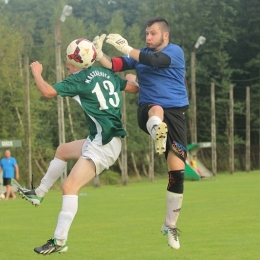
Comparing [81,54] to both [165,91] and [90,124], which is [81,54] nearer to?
[90,124]

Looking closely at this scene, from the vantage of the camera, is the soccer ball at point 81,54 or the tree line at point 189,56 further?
the tree line at point 189,56

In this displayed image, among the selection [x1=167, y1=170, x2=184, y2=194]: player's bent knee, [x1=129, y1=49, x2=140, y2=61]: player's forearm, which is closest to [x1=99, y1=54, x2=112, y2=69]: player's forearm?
[x1=129, y1=49, x2=140, y2=61]: player's forearm

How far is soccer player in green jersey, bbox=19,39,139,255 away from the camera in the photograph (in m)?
10.1

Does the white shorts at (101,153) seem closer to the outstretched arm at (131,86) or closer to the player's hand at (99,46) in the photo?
the outstretched arm at (131,86)

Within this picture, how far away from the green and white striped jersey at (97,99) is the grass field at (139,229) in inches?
127

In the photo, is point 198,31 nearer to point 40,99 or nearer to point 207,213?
point 40,99

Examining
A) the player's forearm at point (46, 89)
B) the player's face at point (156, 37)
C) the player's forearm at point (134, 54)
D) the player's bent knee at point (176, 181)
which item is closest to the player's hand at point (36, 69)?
the player's forearm at point (46, 89)

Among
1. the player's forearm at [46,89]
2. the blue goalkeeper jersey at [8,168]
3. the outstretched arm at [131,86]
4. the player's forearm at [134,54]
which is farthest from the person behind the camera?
the blue goalkeeper jersey at [8,168]

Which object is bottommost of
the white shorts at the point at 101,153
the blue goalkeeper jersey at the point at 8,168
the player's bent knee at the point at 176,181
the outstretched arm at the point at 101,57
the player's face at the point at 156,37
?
the blue goalkeeper jersey at the point at 8,168

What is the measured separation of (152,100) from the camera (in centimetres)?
1082

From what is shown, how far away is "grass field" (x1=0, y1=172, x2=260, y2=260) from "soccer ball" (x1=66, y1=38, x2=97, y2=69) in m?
3.88

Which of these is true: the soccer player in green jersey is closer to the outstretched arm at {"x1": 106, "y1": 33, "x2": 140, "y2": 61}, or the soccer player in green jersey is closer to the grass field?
the outstretched arm at {"x1": 106, "y1": 33, "x2": 140, "y2": 61}

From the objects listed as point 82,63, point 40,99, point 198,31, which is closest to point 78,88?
point 82,63

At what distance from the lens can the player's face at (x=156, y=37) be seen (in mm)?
10672
